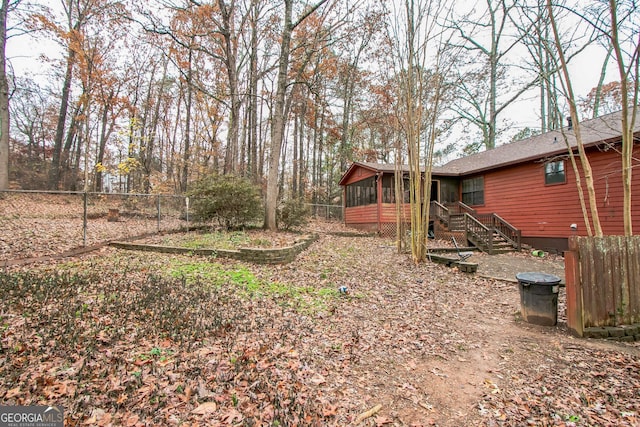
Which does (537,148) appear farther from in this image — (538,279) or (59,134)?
(59,134)

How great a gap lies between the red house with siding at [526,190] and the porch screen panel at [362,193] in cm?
5

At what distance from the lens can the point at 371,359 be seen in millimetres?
3104

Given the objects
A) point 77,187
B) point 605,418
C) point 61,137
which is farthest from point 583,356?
point 77,187

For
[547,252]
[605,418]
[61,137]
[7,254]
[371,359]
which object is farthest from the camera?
[61,137]

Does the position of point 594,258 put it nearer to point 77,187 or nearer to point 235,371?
point 235,371

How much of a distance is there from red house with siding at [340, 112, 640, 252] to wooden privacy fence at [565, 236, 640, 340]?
404 centimetres

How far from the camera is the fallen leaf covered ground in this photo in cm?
219

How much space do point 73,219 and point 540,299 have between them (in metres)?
13.2

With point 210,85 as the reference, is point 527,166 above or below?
below

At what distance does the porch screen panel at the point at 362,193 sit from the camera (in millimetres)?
14470

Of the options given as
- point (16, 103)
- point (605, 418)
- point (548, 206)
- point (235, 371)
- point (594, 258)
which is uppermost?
point (16, 103)

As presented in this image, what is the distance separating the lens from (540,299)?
13.6 ft

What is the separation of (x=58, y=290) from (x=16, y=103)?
21991 millimetres

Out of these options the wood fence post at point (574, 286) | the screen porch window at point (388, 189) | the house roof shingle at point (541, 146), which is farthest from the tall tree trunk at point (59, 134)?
the wood fence post at point (574, 286)
